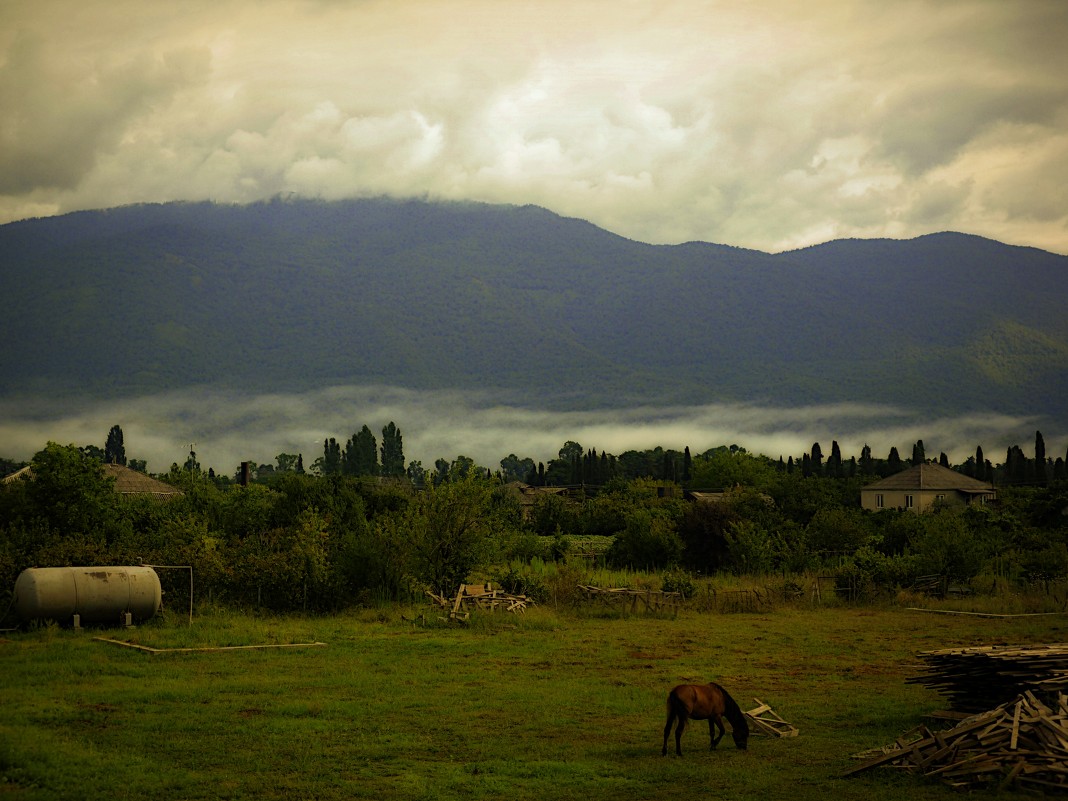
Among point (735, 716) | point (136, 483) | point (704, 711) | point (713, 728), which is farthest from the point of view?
point (136, 483)

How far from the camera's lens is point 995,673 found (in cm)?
1912

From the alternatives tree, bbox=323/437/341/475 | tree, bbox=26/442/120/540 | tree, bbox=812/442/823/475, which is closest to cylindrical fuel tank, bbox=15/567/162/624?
tree, bbox=26/442/120/540

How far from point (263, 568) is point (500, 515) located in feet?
38.1

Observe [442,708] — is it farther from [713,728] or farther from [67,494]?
[67,494]

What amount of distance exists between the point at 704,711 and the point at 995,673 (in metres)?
5.07

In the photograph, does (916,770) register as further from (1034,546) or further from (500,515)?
(1034,546)

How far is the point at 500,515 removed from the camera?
46781 millimetres

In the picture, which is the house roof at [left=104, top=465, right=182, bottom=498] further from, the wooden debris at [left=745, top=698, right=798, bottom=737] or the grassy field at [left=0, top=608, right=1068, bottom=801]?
the wooden debris at [left=745, top=698, right=798, bottom=737]

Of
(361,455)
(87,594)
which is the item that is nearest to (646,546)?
(87,594)

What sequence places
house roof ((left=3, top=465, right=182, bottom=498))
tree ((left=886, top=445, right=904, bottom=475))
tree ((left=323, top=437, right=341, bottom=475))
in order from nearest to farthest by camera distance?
house roof ((left=3, top=465, right=182, bottom=498)) < tree ((left=886, top=445, right=904, bottom=475)) < tree ((left=323, top=437, right=341, bottom=475))

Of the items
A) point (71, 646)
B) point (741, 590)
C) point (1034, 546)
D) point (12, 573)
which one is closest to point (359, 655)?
point (71, 646)

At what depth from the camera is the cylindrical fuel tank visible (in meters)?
32.0

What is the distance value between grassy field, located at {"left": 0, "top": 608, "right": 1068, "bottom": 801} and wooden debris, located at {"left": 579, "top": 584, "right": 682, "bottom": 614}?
452 cm

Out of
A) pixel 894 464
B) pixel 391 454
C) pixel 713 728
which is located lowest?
pixel 713 728
